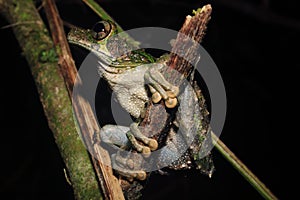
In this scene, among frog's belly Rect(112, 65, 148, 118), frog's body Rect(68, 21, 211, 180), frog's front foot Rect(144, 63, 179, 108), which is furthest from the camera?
frog's belly Rect(112, 65, 148, 118)

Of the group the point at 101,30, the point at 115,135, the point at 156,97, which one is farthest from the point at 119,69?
the point at 156,97

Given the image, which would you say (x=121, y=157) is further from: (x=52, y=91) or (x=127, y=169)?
(x=52, y=91)

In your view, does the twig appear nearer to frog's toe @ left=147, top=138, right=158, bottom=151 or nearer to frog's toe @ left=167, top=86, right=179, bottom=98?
frog's toe @ left=147, top=138, right=158, bottom=151

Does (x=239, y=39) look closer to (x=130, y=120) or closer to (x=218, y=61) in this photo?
(x=218, y=61)

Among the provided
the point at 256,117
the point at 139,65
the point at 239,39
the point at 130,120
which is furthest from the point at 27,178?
the point at 239,39

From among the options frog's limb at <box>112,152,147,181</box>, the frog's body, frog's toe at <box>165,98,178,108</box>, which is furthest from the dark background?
frog's toe at <box>165,98,178,108</box>

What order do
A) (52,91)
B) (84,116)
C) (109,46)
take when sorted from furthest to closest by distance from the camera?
(52,91) < (84,116) < (109,46)
